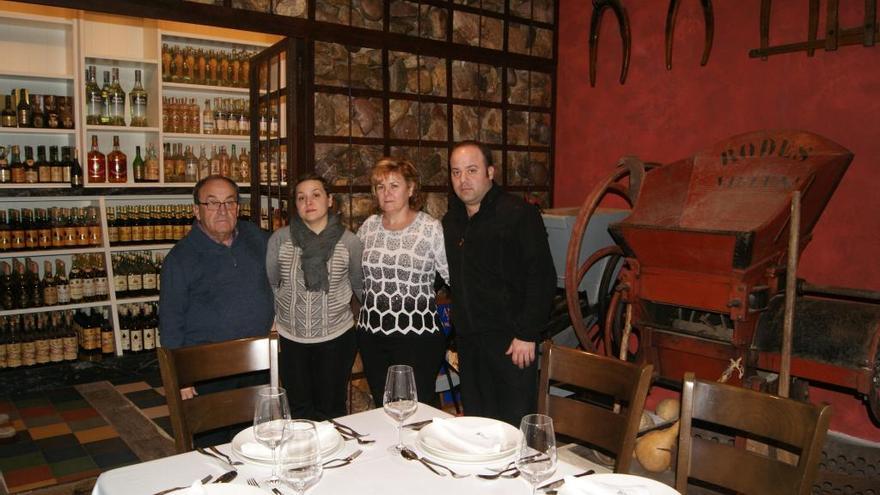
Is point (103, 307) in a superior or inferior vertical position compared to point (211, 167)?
inferior

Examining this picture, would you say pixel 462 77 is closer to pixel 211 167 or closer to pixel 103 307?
→ pixel 211 167

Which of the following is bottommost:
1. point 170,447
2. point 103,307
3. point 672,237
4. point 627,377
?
point 170,447

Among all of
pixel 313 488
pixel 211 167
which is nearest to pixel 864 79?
pixel 313 488

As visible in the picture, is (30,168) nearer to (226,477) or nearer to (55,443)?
(55,443)

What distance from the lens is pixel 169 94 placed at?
5.26 m

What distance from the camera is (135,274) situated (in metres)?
4.99

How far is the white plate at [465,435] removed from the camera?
1.54 meters

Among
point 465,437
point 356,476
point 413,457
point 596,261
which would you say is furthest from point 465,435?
point 596,261

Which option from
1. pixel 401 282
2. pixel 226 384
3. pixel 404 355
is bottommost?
pixel 226 384

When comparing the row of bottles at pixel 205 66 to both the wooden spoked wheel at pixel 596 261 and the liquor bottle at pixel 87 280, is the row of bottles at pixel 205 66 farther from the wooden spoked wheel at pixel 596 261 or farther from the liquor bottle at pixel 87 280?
the wooden spoked wheel at pixel 596 261

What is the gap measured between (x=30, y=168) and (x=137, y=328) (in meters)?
1.30

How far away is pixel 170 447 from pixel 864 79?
3886 millimetres

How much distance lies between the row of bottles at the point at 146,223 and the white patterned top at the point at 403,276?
9.03 feet

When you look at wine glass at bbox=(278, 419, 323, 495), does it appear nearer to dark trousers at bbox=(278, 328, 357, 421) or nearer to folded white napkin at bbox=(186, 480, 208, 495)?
folded white napkin at bbox=(186, 480, 208, 495)
